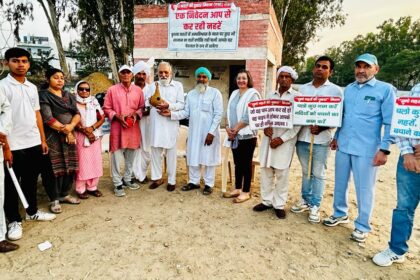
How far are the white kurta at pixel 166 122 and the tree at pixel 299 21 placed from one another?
13.1 meters

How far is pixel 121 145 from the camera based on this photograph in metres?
4.18

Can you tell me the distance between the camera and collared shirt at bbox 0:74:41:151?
9.95ft

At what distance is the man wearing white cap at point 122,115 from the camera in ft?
13.5

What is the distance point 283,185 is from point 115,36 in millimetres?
13708

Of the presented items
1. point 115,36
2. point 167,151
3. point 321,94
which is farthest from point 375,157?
point 115,36

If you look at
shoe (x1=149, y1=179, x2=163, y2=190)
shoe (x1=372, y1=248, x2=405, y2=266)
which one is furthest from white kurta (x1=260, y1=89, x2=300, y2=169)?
shoe (x1=149, y1=179, x2=163, y2=190)

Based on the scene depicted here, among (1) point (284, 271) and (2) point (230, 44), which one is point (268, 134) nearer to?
(1) point (284, 271)

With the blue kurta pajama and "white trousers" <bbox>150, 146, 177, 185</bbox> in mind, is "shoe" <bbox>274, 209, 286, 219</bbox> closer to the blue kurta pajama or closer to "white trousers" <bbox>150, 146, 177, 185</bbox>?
the blue kurta pajama

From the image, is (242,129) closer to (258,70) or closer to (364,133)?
(364,133)

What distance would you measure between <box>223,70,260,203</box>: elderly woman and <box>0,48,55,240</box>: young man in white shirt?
2420 millimetres

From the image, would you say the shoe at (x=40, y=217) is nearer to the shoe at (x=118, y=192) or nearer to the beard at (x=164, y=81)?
the shoe at (x=118, y=192)

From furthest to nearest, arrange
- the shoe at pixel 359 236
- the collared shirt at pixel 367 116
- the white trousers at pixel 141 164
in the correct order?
the white trousers at pixel 141 164, the shoe at pixel 359 236, the collared shirt at pixel 367 116

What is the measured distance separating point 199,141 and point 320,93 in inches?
73.6

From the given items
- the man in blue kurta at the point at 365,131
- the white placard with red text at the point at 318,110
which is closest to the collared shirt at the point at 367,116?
the man in blue kurta at the point at 365,131
